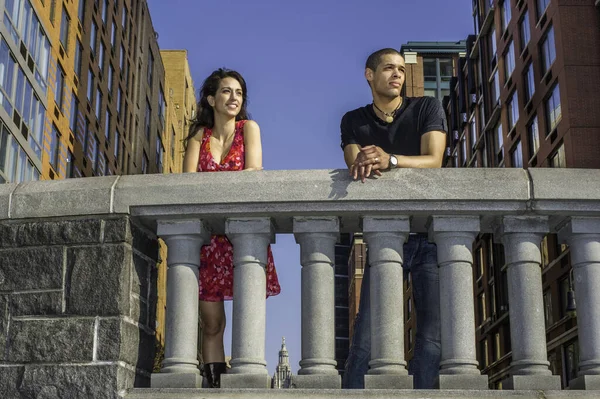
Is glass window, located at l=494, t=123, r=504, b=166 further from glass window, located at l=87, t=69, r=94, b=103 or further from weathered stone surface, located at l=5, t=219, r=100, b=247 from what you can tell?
weathered stone surface, located at l=5, t=219, r=100, b=247

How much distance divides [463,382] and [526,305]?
0.60 metres

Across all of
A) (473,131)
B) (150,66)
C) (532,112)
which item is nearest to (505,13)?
(532,112)

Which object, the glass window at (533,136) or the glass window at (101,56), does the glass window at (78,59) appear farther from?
the glass window at (533,136)

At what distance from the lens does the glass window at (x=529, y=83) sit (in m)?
41.2

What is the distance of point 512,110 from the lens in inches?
1781

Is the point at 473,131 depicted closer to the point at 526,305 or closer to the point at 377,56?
the point at 377,56

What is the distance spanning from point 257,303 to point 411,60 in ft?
269

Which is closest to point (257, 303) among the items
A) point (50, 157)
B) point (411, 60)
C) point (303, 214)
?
point (303, 214)

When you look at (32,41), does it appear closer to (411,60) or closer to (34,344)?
(34,344)

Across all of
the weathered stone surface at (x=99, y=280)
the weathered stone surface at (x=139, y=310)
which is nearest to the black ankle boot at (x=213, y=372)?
the weathered stone surface at (x=139, y=310)

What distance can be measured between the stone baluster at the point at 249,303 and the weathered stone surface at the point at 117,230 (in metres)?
0.64

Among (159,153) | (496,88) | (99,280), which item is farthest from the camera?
(159,153)

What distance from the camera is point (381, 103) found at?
614 cm

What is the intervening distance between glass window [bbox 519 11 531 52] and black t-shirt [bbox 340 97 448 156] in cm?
3773
